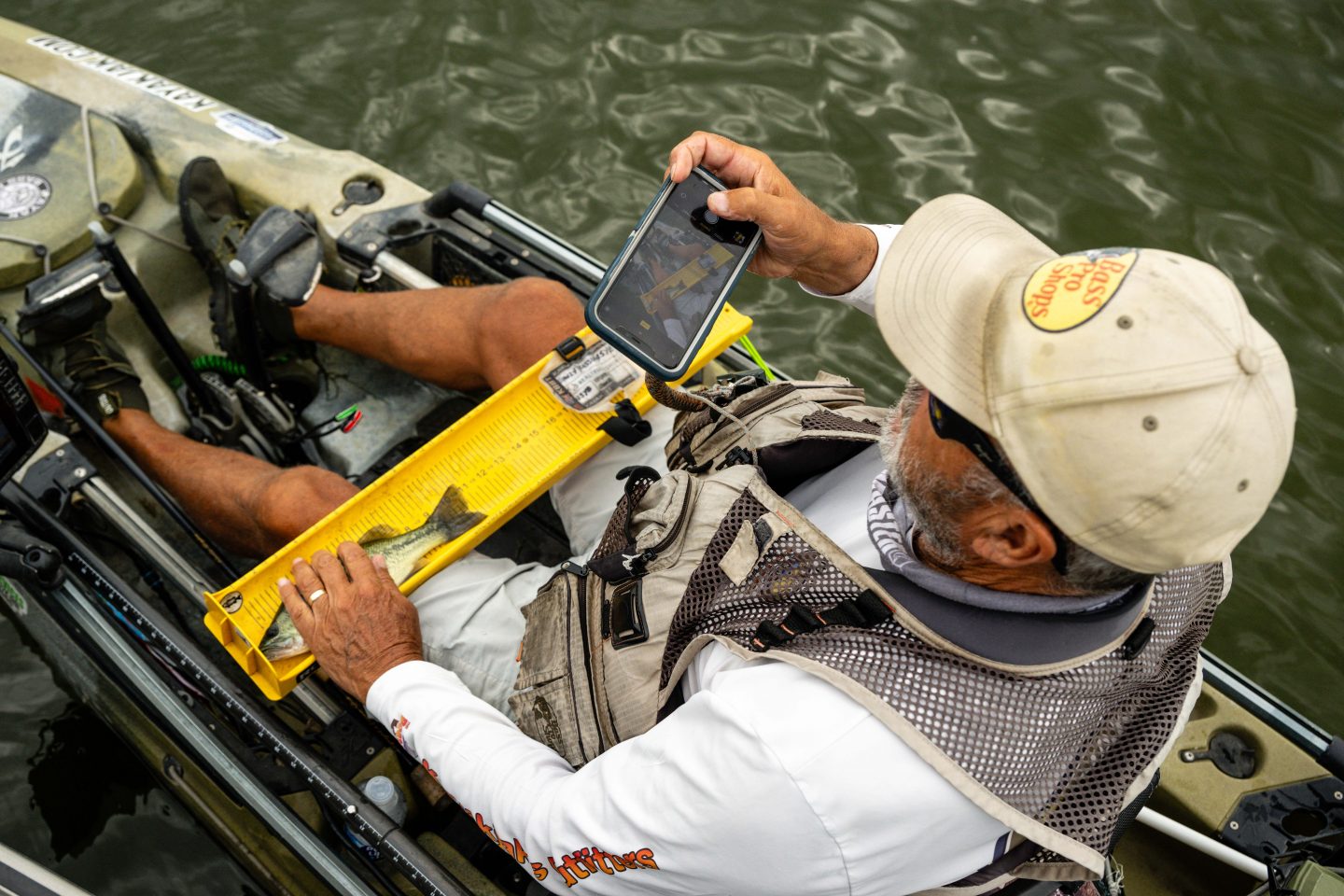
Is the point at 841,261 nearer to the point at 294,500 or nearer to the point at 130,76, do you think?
the point at 294,500

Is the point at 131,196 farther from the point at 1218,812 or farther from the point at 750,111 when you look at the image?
the point at 1218,812

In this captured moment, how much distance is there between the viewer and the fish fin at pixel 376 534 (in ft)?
8.18

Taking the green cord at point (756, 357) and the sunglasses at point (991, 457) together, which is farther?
the green cord at point (756, 357)

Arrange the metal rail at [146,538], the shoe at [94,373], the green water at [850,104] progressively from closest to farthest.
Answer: the metal rail at [146,538]
the shoe at [94,373]
the green water at [850,104]

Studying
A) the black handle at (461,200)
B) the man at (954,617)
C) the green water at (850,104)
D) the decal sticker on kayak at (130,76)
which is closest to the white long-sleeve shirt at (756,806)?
the man at (954,617)

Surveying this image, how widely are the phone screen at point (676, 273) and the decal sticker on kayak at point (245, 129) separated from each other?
1963 millimetres

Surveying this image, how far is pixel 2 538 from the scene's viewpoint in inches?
98.6

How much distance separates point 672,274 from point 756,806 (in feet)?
3.58

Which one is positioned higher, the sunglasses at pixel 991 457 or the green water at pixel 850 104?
the sunglasses at pixel 991 457

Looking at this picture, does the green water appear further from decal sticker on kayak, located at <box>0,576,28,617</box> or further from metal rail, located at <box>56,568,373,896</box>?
metal rail, located at <box>56,568,373,896</box>

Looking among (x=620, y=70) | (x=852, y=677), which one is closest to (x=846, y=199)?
(x=620, y=70)

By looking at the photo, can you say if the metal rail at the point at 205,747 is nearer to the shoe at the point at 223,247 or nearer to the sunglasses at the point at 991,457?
the shoe at the point at 223,247

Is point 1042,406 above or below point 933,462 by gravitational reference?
above

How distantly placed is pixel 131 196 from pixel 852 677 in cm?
283
